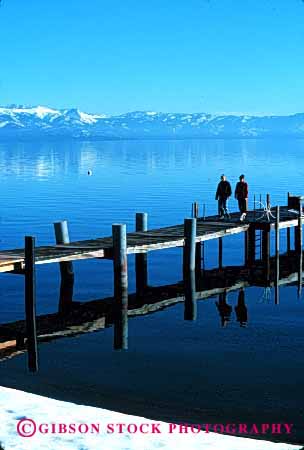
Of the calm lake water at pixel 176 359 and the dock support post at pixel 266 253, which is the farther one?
the dock support post at pixel 266 253

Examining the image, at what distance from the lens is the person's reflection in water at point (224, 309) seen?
977 inches

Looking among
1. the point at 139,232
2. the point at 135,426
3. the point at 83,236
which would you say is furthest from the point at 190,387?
the point at 83,236

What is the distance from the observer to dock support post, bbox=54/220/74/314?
26941mm

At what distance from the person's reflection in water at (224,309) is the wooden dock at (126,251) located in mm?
944

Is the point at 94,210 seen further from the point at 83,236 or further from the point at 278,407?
the point at 278,407

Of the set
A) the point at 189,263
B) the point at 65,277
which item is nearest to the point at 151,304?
the point at 189,263

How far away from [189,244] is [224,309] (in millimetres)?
2580

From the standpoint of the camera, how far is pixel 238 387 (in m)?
18.1

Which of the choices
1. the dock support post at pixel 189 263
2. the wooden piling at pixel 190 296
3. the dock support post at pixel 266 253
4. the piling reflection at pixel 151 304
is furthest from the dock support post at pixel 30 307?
the dock support post at pixel 266 253

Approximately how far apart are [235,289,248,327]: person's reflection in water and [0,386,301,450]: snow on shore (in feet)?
36.0

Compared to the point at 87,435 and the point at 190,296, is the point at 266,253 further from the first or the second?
the point at 87,435

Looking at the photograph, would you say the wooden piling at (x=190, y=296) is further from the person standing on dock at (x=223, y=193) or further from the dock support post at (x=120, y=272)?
the person standing on dock at (x=223, y=193)

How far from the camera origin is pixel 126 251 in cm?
2411

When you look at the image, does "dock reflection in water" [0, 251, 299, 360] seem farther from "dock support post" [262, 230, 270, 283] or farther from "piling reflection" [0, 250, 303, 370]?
"dock support post" [262, 230, 270, 283]
